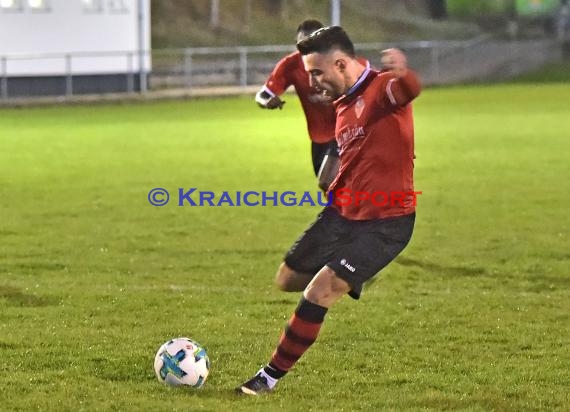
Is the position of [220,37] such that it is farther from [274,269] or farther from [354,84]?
[354,84]

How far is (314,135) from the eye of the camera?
396 inches

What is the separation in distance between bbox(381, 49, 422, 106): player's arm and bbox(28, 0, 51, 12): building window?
31320 mm

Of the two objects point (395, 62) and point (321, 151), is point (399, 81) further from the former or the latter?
point (321, 151)

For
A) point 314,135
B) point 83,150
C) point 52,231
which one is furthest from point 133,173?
point 314,135

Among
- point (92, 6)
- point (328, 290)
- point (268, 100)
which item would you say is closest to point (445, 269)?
point (268, 100)

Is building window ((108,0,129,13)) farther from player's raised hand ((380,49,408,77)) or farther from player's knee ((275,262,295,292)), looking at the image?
player's raised hand ((380,49,408,77))

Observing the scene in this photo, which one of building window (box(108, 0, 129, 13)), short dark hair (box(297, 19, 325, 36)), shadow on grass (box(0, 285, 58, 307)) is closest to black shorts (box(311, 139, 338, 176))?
short dark hair (box(297, 19, 325, 36))

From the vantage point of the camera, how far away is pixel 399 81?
5.76 metres

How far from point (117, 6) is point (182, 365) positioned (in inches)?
1301

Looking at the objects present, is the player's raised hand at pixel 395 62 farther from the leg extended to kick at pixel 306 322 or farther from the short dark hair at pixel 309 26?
the short dark hair at pixel 309 26

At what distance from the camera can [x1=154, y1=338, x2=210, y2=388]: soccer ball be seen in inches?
235

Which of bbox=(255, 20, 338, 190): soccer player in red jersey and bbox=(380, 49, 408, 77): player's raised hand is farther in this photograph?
bbox=(255, 20, 338, 190): soccer player in red jersey

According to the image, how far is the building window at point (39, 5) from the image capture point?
3556 cm

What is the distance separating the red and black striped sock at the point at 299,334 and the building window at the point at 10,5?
1213 inches
